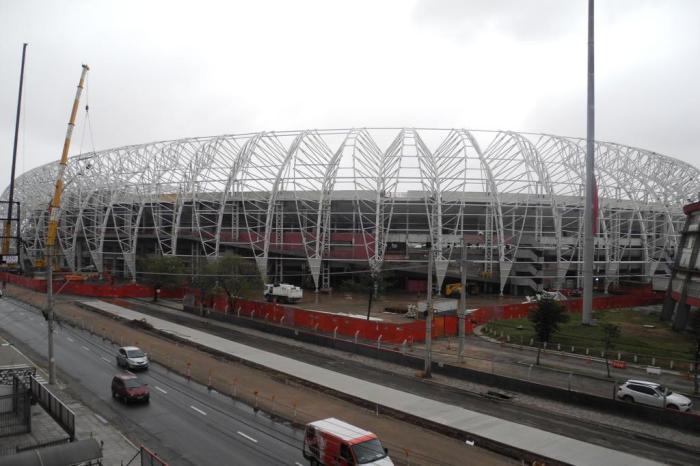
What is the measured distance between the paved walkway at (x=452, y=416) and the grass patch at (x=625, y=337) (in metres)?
12.6

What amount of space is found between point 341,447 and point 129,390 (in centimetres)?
921

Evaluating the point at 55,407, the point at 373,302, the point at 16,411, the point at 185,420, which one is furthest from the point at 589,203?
the point at 16,411

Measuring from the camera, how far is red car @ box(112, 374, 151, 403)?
1675cm

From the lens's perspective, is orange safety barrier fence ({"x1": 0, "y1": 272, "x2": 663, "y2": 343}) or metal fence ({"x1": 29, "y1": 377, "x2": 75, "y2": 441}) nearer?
metal fence ({"x1": 29, "y1": 377, "x2": 75, "y2": 441})

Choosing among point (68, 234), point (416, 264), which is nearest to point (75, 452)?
point (416, 264)

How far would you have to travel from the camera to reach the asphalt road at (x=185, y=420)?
12.9 metres

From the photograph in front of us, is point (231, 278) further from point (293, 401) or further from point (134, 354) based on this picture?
point (293, 401)

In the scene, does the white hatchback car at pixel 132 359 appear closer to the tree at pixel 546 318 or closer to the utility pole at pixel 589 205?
the tree at pixel 546 318

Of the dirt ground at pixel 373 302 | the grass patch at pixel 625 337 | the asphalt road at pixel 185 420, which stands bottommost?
the dirt ground at pixel 373 302

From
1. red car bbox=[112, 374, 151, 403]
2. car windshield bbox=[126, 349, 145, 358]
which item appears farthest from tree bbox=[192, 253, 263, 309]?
red car bbox=[112, 374, 151, 403]

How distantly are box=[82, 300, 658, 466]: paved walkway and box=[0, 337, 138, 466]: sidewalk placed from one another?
26.5 ft

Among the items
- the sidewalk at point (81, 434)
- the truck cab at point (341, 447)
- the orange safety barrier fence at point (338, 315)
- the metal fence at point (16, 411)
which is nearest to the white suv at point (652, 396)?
the orange safety barrier fence at point (338, 315)

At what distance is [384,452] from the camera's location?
11352 millimetres

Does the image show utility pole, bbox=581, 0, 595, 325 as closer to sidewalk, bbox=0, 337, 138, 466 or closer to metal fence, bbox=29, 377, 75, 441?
sidewalk, bbox=0, 337, 138, 466
